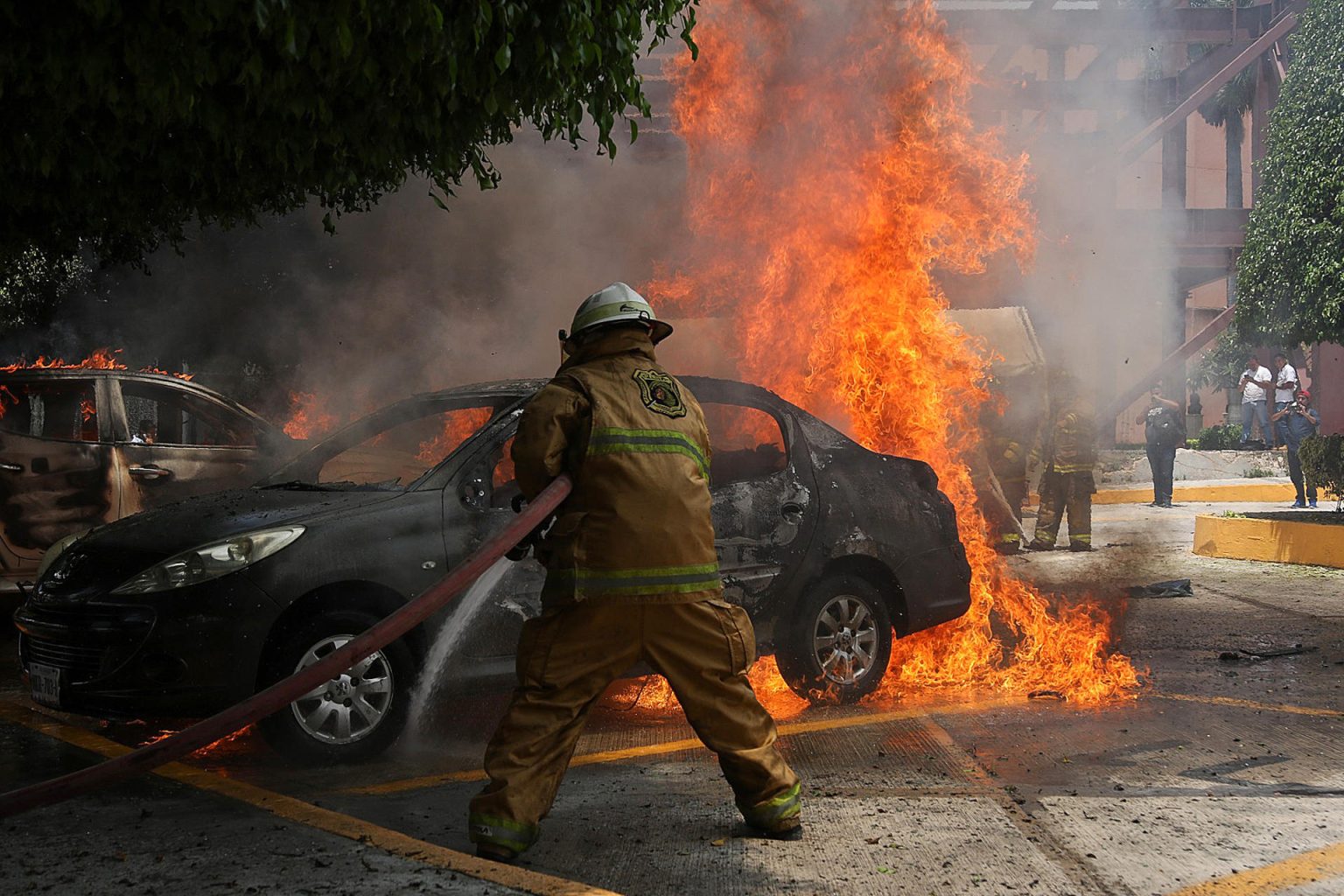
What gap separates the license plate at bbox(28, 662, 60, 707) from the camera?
15.8 feet

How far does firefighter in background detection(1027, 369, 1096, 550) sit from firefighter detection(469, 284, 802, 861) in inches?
351

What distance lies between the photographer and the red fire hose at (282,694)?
322 centimetres

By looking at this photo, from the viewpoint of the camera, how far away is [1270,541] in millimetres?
11352

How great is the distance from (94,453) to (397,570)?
3829 mm

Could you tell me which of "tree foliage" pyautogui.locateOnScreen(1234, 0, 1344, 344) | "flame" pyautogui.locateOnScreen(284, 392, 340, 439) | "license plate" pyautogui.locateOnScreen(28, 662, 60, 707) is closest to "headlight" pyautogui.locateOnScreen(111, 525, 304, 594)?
"license plate" pyautogui.locateOnScreen(28, 662, 60, 707)

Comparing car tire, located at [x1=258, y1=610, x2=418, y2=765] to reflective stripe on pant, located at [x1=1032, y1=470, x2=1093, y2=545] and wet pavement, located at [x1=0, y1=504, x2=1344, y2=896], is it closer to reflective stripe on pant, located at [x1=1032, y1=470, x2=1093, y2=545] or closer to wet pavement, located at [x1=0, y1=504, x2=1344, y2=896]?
wet pavement, located at [x1=0, y1=504, x2=1344, y2=896]

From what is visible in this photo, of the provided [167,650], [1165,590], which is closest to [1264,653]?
[1165,590]

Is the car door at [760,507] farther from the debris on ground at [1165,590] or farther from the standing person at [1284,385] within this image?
the standing person at [1284,385]

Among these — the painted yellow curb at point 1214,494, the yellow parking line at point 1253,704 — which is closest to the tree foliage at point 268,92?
the yellow parking line at point 1253,704

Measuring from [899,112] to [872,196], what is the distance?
0.87m

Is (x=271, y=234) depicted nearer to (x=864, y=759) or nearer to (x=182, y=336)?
(x=182, y=336)

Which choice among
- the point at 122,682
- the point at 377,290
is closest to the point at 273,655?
the point at 122,682

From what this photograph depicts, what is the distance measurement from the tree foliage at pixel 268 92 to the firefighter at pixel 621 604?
1.21 meters

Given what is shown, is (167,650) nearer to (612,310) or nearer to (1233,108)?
(612,310)
